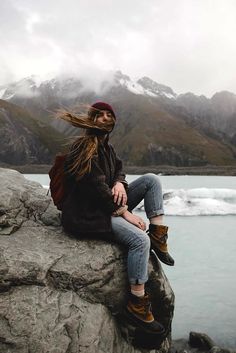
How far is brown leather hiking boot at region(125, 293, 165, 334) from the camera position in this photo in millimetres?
5426

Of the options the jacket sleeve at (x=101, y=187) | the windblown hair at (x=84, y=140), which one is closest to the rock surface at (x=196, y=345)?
the jacket sleeve at (x=101, y=187)

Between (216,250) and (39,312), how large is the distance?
34.4 ft

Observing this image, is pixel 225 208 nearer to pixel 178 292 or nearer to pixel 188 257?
pixel 188 257

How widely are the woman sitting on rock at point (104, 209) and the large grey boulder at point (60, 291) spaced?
27cm

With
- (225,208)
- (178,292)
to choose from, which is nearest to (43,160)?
(225,208)

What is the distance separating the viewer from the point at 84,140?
5.81 meters

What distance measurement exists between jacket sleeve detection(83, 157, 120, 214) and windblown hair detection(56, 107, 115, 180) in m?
0.09

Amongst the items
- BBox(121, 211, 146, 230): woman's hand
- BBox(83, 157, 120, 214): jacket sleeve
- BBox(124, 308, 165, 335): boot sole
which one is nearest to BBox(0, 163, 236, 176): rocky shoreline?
BBox(121, 211, 146, 230): woman's hand

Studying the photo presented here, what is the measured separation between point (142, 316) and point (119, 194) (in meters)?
1.70

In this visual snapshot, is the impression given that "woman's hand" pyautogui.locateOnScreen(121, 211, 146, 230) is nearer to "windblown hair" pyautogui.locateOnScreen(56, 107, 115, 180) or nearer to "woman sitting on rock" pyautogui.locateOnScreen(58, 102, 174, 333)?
"woman sitting on rock" pyautogui.locateOnScreen(58, 102, 174, 333)

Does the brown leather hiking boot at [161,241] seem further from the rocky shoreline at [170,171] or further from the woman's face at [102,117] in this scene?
the rocky shoreline at [170,171]

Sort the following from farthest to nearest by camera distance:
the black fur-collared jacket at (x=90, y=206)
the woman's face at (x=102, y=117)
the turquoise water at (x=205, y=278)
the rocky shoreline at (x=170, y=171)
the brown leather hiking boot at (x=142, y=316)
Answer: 1. the rocky shoreline at (x=170, y=171)
2. the turquoise water at (x=205, y=278)
3. the woman's face at (x=102, y=117)
4. the black fur-collared jacket at (x=90, y=206)
5. the brown leather hiking boot at (x=142, y=316)

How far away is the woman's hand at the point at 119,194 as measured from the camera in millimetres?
5773

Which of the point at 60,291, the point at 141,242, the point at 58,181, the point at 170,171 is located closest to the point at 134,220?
the point at 141,242
